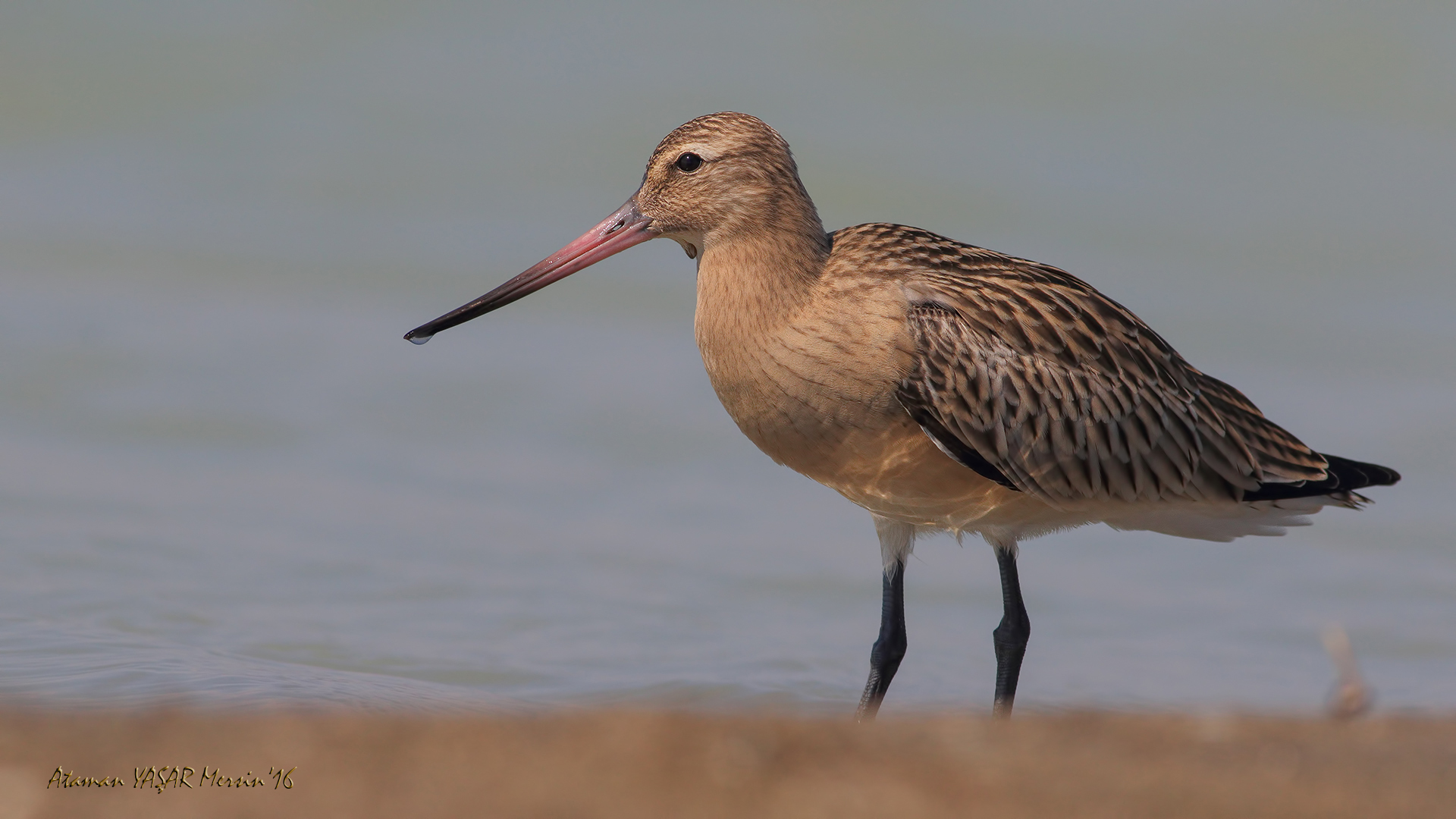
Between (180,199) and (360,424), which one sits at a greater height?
(180,199)

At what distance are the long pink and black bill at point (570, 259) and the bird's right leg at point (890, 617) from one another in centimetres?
156

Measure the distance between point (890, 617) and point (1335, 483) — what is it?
1.89m

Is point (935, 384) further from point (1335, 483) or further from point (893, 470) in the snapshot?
point (1335, 483)

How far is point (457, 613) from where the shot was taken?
8273mm

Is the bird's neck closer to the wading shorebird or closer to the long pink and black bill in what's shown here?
the wading shorebird

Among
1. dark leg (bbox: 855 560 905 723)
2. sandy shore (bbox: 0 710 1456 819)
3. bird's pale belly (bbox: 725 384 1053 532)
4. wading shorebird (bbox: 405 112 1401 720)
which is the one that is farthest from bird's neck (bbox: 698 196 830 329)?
sandy shore (bbox: 0 710 1456 819)

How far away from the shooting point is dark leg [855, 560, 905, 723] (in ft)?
23.0

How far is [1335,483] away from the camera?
22.6 ft

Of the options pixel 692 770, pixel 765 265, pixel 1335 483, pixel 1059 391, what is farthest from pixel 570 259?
pixel 1335 483

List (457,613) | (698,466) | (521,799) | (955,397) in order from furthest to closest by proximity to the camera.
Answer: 1. (698,466)
2. (457,613)
3. (955,397)
4. (521,799)

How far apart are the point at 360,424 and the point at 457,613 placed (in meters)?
2.56

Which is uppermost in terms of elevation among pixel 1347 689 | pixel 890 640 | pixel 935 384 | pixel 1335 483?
pixel 935 384

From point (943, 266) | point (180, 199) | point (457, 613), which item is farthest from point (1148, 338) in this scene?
point (180, 199)

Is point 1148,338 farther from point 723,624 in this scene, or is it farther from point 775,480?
point 775,480
